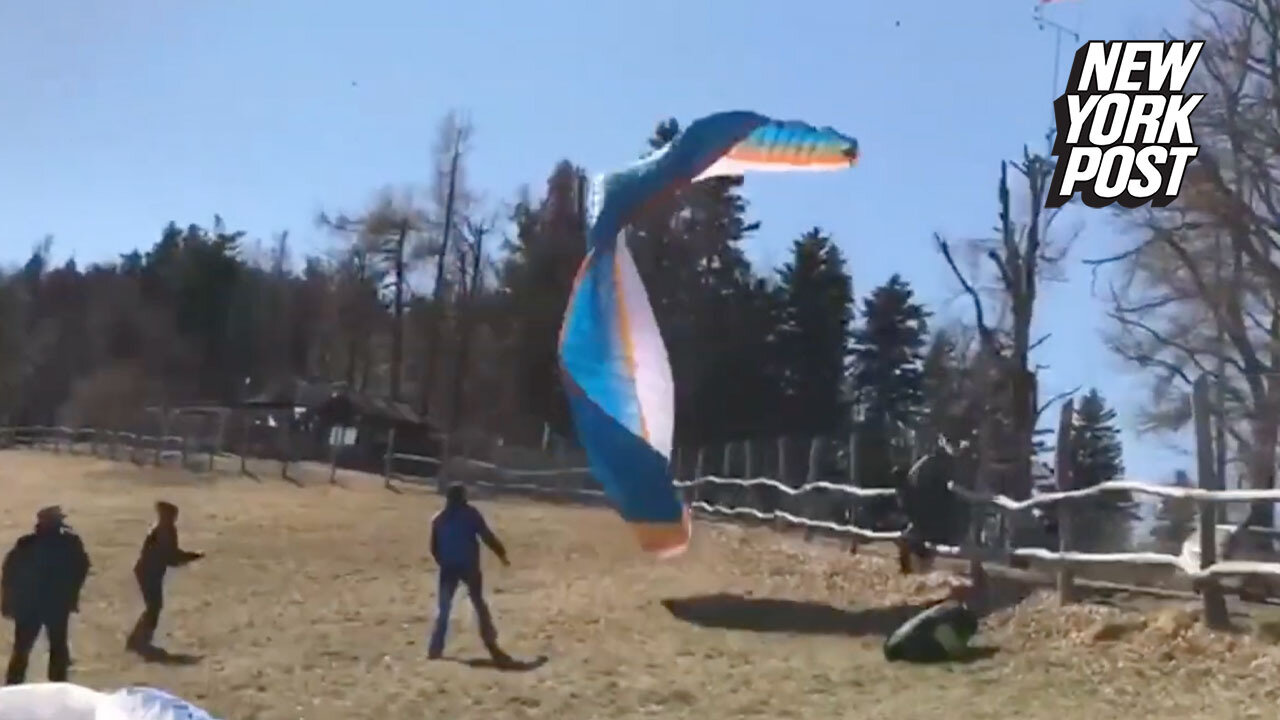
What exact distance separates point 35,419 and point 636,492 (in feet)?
225

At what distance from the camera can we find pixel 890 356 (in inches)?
2594

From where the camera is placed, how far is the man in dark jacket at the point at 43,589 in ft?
41.4

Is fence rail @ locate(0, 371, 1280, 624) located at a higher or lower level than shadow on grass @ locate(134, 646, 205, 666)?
higher

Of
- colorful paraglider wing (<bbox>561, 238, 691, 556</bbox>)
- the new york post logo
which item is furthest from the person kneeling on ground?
the new york post logo

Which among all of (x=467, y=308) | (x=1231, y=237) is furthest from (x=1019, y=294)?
(x=467, y=308)

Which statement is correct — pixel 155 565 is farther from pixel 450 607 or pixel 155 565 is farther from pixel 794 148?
pixel 794 148

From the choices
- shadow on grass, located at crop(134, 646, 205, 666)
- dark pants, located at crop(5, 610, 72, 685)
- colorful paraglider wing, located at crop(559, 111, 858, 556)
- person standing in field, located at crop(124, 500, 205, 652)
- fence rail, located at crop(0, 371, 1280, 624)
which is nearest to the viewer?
fence rail, located at crop(0, 371, 1280, 624)

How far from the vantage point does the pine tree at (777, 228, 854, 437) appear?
54.3 metres

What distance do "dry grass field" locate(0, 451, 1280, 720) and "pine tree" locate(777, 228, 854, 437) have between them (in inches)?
1168

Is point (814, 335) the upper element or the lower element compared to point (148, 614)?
upper

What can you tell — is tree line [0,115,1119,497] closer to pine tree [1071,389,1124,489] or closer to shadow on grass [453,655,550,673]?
pine tree [1071,389,1124,489]

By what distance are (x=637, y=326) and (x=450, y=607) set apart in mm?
4376

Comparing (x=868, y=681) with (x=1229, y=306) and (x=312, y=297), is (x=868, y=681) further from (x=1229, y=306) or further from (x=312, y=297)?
(x=312, y=297)

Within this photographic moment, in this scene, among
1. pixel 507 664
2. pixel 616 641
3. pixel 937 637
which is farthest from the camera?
pixel 616 641
